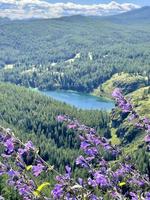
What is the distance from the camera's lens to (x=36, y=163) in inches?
600

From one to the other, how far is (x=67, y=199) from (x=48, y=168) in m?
0.98

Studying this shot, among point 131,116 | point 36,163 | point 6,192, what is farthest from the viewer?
point 6,192

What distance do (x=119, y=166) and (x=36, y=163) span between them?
3512 mm

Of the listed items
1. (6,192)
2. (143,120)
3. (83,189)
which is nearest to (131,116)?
(143,120)

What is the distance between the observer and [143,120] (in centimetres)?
1673

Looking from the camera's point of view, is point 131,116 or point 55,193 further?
point 131,116

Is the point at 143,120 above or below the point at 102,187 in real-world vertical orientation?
above

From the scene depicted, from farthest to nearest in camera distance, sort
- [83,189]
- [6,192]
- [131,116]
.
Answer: [6,192] < [131,116] < [83,189]

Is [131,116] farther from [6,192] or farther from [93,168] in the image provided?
[6,192]

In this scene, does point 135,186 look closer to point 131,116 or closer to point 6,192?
point 131,116

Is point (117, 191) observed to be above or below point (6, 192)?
above

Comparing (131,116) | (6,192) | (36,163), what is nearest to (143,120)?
(131,116)

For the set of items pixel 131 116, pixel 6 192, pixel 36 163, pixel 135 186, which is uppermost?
pixel 131 116

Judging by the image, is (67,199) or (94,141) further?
(94,141)
